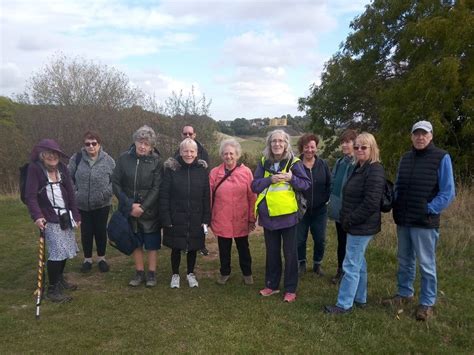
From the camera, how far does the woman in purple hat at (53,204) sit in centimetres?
463

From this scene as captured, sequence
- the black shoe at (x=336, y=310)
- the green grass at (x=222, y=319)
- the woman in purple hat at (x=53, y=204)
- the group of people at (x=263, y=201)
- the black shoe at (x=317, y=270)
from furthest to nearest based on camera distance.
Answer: the black shoe at (x=317, y=270) < the woman in purple hat at (x=53, y=204) < the black shoe at (x=336, y=310) < the group of people at (x=263, y=201) < the green grass at (x=222, y=319)

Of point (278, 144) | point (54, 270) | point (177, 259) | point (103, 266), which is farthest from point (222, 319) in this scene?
point (103, 266)

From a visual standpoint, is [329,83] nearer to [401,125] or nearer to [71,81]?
[401,125]

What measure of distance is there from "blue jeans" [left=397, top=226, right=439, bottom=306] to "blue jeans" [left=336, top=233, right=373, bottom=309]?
0.42 meters

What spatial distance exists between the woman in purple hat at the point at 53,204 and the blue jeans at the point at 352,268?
10.2 ft

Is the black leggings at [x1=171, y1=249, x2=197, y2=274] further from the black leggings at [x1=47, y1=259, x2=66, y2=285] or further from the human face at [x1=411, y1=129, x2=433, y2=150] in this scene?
the human face at [x1=411, y1=129, x2=433, y2=150]

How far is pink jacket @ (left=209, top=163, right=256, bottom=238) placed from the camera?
5102 mm

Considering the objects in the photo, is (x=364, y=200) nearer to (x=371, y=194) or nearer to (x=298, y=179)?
(x=371, y=194)

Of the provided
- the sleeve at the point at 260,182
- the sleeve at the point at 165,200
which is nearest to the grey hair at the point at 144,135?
the sleeve at the point at 165,200

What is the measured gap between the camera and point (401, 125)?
623 inches

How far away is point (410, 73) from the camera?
54.5 ft

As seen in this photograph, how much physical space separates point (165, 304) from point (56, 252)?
1.40 meters

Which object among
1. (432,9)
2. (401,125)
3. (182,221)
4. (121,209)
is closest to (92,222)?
(121,209)

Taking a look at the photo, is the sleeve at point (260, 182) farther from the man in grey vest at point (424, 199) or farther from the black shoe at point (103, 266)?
the black shoe at point (103, 266)
